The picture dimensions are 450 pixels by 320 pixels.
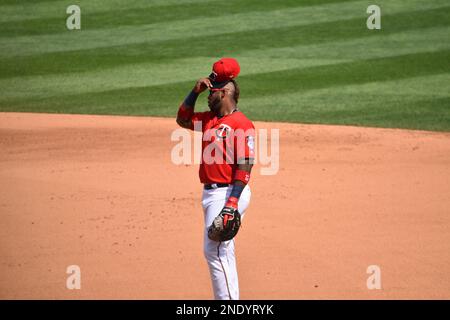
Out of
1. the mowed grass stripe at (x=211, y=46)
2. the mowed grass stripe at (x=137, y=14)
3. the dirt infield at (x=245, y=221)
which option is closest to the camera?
the dirt infield at (x=245, y=221)

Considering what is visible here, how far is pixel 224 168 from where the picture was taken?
6.05 m

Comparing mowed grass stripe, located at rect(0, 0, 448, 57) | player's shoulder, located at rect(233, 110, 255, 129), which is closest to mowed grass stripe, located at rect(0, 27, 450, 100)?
mowed grass stripe, located at rect(0, 0, 448, 57)

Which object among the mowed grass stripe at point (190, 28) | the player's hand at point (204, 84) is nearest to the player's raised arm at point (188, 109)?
the player's hand at point (204, 84)

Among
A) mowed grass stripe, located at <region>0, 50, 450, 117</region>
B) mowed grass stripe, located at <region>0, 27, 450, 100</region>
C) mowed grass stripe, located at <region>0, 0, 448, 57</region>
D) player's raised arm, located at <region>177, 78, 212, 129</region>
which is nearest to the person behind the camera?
player's raised arm, located at <region>177, 78, 212, 129</region>

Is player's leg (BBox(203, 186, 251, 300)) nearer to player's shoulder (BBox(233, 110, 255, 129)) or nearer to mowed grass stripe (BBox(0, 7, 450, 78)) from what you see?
player's shoulder (BBox(233, 110, 255, 129))

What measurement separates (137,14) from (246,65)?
13.3ft

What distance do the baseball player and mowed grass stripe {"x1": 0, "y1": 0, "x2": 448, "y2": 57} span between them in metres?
12.1

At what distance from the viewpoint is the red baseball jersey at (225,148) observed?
6000mm

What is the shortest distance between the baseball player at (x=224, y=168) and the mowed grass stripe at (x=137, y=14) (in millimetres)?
13087

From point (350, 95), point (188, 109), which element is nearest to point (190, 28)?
point (350, 95)

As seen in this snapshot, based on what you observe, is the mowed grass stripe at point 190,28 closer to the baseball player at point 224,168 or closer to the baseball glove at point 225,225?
the baseball player at point 224,168

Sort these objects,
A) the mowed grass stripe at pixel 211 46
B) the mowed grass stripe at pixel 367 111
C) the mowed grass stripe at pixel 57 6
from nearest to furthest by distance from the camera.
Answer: the mowed grass stripe at pixel 367 111
the mowed grass stripe at pixel 211 46
the mowed grass stripe at pixel 57 6

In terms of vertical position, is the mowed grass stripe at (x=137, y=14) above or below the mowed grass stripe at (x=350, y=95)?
above

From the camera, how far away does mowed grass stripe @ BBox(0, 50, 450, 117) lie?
14500mm
